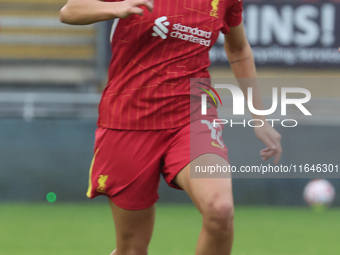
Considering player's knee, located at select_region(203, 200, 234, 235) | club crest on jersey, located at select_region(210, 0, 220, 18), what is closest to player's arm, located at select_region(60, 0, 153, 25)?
club crest on jersey, located at select_region(210, 0, 220, 18)

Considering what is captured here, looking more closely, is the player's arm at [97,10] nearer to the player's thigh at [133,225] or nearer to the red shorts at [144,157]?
the red shorts at [144,157]

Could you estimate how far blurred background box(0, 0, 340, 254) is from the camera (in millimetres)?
5887

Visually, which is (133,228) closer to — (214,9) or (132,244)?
(132,244)

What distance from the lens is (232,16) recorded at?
2.62 metres

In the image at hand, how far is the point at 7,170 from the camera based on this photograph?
589 cm

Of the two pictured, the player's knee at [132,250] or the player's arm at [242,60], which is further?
the player's arm at [242,60]

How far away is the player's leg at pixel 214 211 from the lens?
2109mm

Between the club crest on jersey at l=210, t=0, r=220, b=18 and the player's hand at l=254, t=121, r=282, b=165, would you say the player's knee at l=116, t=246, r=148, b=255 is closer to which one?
the player's hand at l=254, t=121, r=282, b=165

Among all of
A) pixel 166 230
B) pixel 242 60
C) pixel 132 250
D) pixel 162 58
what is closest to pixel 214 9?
pixel 162 58

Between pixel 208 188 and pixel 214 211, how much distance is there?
0.11 metres

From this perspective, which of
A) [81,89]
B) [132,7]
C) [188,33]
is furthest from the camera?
[81,89]

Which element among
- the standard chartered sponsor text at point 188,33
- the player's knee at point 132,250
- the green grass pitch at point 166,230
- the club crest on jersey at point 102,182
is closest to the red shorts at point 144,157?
the club crest on jersey at point 102,182

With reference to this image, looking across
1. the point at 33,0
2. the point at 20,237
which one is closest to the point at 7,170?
the point at 20,237

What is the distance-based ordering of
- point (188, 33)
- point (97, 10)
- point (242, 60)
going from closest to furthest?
point (97, 10) < point (188, 33) < point (242, 60)
